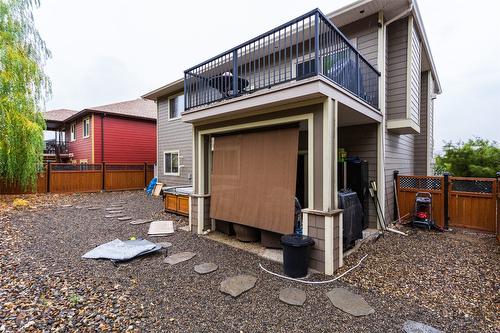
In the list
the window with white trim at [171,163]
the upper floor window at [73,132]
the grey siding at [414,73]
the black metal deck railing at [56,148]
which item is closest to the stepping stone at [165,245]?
the grey siding at [414,73]

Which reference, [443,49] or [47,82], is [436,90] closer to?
[443,49]

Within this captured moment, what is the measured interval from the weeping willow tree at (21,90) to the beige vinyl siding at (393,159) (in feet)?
39.8

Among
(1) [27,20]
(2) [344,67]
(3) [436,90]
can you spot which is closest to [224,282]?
(2) [344,67]

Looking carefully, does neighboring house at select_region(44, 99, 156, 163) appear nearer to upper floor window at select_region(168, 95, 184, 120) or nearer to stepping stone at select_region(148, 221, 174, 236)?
upper floor window at select_region(168, 95, 184, 120)

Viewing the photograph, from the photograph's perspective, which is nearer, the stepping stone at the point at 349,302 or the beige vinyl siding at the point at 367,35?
the stepping stone at the point at 349,302

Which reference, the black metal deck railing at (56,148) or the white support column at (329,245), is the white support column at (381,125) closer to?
the white support column at (329,245)

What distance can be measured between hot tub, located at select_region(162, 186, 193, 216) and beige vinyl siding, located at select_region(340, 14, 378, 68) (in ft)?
20.2

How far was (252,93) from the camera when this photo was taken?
442 cm

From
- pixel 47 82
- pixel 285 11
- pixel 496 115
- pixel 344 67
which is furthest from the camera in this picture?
pixel 496 115

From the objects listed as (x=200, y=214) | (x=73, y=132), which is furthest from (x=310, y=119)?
(x=73, y=132)

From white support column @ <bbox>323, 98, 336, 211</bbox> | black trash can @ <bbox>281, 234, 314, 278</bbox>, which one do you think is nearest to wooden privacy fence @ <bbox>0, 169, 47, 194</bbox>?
black trash can @ <bbox>281, 234, 314, 278</bbox>

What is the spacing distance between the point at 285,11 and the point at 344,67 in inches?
427

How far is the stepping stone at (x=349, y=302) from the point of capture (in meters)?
2.72

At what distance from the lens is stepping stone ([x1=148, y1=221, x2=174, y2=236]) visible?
581 centimetres
